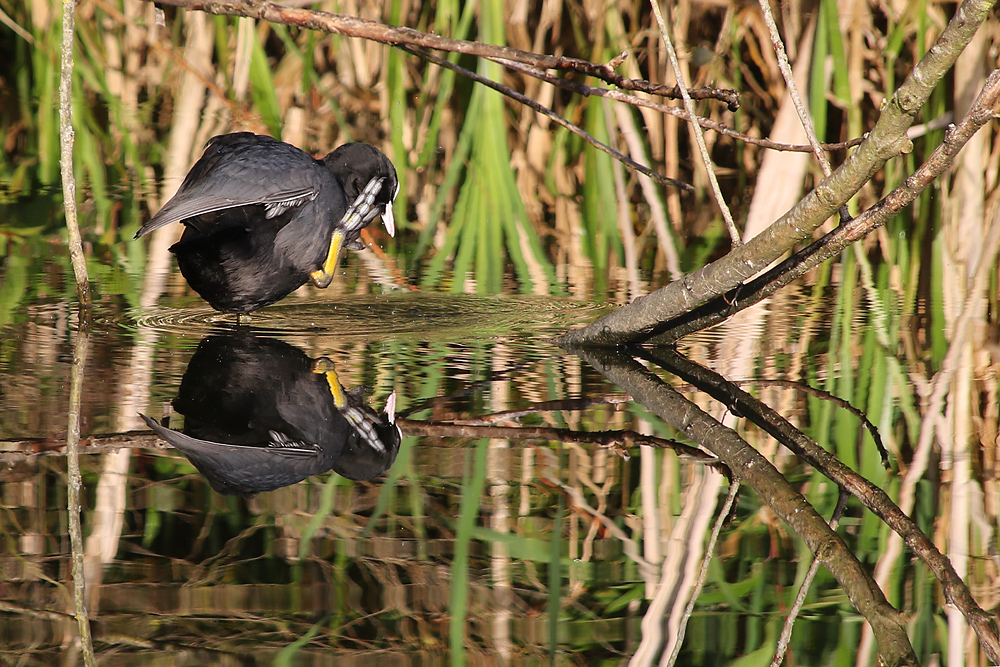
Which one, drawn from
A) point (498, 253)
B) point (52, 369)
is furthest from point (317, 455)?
point (498, 253)

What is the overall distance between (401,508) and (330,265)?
152 centimetres

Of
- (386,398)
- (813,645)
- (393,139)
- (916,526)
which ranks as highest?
(393,139)

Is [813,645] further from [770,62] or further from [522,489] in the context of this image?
[770,62]

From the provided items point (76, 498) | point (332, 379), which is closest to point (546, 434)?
point (332, 379)

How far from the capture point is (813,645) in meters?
1.53

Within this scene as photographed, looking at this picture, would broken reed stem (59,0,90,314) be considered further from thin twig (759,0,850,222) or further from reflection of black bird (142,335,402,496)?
thin twig (759,0,850,222)

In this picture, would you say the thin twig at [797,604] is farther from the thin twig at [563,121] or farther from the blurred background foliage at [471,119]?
the blurred background foliage at [471,119]

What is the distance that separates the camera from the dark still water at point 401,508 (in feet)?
5.01

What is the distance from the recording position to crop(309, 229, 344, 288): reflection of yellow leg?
129 inches

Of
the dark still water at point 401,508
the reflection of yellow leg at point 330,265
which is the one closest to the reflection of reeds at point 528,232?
the dark still water at point 401,508

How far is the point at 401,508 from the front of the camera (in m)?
1.89

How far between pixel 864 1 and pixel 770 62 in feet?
1.81

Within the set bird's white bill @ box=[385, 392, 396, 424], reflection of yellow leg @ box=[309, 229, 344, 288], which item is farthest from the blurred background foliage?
bird's white bill @ box=[385, 392, 396, 424]

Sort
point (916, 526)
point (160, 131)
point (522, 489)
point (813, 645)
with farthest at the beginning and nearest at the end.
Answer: point (160, 131) < point (522, 489) < point (916, 526) < point (813, 645)
